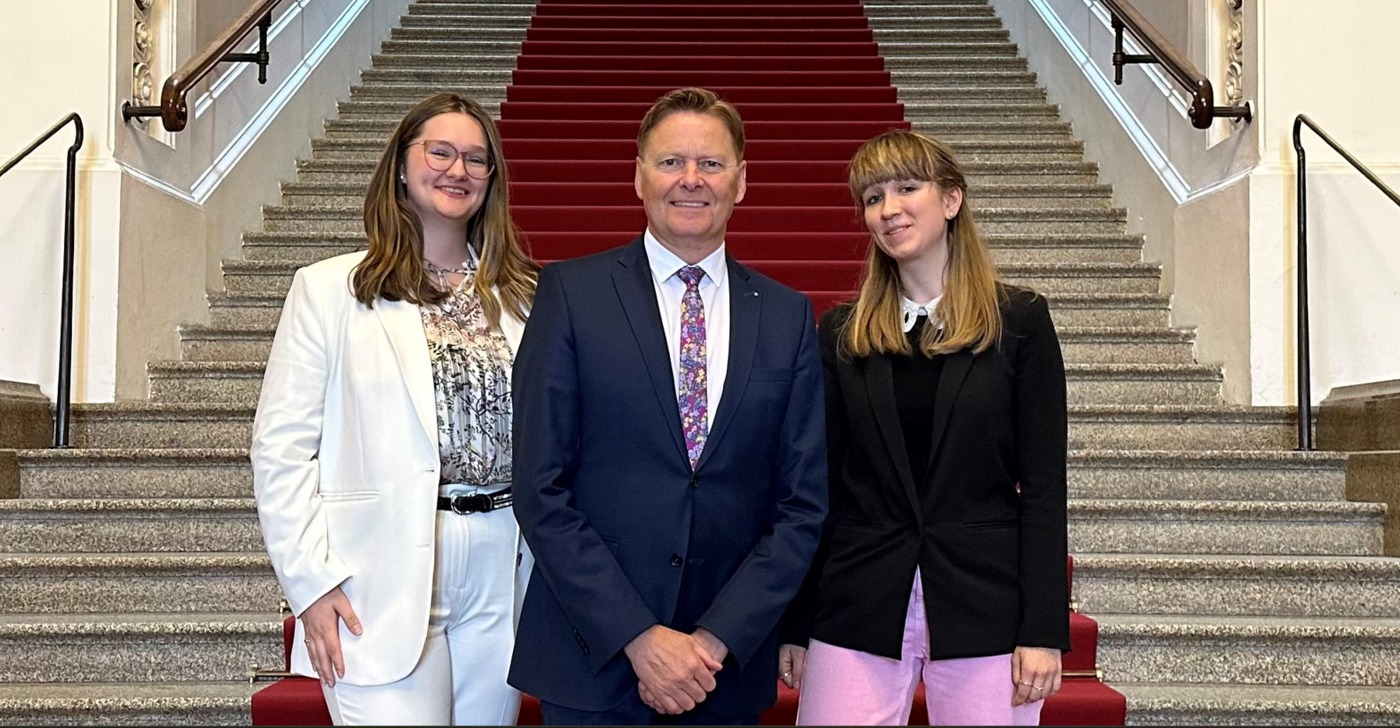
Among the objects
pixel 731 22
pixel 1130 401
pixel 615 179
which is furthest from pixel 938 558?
pixel 731 22

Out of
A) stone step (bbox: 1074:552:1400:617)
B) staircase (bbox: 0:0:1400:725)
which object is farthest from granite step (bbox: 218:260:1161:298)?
stone step (bbox: 1074:552:1400:617)

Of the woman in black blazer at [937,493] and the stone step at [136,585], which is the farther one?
the stone step at [136,585]

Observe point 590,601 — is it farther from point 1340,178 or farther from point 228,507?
point 1340,178

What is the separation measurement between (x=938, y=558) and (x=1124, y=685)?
1.46 metres

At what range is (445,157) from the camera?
218cm

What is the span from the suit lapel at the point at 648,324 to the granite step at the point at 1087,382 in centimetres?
284

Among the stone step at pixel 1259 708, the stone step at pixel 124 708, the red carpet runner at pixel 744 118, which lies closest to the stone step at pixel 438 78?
the red carpet runner at pixel 744 118

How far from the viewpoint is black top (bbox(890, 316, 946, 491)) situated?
7.10 feet

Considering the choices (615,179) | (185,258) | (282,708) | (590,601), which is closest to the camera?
(590,601)

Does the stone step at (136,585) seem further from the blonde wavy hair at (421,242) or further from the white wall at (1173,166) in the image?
the white wall at (1173,166)

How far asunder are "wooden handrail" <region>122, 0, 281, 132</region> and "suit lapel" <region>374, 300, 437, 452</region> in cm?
284

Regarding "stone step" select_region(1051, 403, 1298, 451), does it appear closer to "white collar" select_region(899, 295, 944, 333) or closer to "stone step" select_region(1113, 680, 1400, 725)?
"stone step" select_region(1113, 680, 1400, 725)

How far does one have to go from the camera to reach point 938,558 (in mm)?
2105

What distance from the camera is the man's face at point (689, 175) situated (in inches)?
80.7
